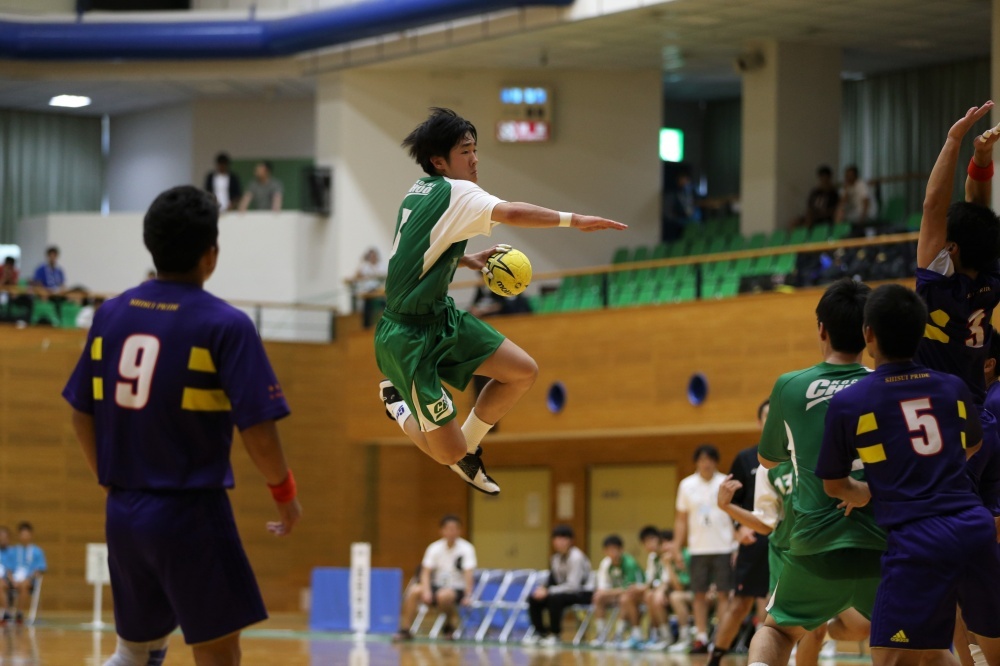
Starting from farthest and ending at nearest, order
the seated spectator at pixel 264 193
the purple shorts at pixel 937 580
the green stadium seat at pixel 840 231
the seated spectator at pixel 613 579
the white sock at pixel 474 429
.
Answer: the seated spectator at pixel 264 193
the green stadium seat at pixel 840 231
the seated spectator at pixel 613 579
the white sock at pixel 474 429
the purple shorts at pixel 937 580

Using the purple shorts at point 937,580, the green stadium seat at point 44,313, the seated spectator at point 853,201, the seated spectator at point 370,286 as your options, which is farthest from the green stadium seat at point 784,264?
the purple shorts at point 937,580

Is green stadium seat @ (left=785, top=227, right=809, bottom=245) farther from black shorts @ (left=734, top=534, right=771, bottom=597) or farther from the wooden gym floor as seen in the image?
black shorts @ (left=734, top=534, right=771, bottom=597)

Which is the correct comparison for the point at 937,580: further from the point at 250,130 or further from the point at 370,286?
the point at 250,130

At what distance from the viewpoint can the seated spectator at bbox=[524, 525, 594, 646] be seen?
1734 centimetres

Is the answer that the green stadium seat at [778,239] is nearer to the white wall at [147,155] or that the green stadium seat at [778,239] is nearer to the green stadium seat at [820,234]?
the green stadium seat at [820,234]

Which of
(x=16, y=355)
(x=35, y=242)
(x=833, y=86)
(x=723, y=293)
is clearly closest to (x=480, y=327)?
(x=723, y=293)

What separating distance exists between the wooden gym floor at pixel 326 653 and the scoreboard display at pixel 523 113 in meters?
10.7

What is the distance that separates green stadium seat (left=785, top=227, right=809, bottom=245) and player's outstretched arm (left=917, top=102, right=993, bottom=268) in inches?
602

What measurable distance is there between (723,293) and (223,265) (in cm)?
1028

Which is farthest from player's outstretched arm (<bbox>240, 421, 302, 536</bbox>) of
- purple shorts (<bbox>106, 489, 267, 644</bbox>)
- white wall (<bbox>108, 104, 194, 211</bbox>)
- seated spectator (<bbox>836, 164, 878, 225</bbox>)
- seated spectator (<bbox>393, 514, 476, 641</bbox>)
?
white wall (<bbox>108, 104, 194, 211</bbox>)

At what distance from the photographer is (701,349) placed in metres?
19.4

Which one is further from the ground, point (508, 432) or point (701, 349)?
point (701, 349)

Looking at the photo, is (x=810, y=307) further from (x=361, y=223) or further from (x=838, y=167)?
(x=361, y=223)

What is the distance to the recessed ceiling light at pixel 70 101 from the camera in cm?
2912
